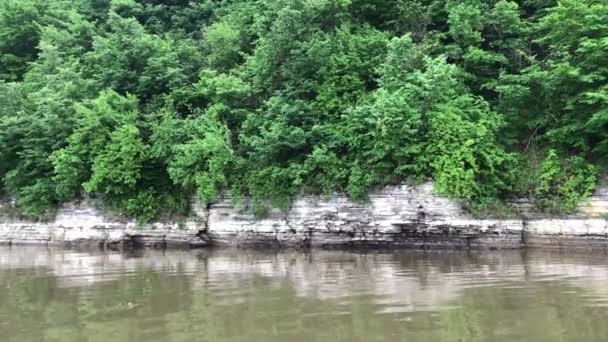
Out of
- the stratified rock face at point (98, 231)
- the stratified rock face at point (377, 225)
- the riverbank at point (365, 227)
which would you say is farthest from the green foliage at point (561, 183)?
the stratified rock face at point (98, 231)

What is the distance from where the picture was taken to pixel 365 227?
16141 mm

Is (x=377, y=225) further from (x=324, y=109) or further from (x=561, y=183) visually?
(x=561, y=183)

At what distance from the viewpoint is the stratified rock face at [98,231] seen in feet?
60.0

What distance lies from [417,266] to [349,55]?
338 inches

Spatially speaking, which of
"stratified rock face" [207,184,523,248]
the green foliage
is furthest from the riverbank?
the green foliage

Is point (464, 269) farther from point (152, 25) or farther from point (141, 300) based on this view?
point (152, 25)

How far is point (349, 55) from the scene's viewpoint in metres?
18.3

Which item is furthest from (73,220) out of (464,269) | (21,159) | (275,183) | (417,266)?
(464,269)

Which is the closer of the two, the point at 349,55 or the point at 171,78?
the point at 349,55

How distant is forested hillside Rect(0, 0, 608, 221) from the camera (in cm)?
1516

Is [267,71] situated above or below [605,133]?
above

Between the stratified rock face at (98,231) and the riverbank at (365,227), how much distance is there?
0.04 meters

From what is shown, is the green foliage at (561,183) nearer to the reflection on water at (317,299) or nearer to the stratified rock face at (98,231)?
the reflection on water at (317,299)

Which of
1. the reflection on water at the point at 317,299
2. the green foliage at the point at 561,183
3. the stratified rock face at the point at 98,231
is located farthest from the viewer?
the stratified rock face at the point at 98,231
